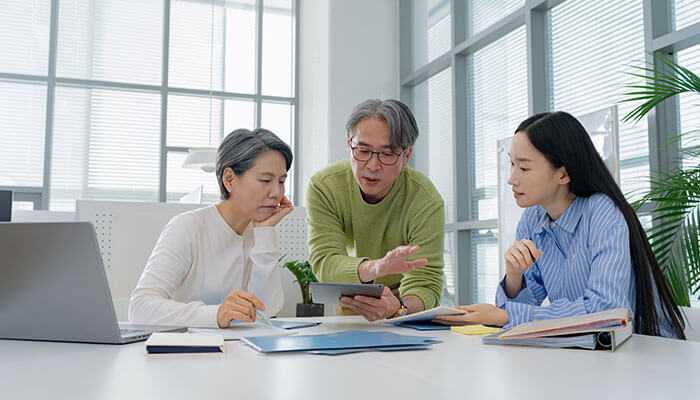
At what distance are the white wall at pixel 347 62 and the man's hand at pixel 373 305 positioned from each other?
3.90 meters

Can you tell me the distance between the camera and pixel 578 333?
1.18 metres

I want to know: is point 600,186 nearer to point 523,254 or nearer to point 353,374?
point 523,254

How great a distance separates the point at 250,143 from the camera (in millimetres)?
2092

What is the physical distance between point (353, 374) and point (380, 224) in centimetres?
132

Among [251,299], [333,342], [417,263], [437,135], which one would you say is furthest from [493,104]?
[333,342]

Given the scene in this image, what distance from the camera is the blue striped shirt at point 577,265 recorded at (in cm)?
150

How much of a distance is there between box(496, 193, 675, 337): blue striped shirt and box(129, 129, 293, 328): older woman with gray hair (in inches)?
29.6

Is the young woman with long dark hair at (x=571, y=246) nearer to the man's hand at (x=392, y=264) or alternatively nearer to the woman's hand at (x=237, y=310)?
the man's hand at (x=392, y=264)

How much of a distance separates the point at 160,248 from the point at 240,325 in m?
0.41

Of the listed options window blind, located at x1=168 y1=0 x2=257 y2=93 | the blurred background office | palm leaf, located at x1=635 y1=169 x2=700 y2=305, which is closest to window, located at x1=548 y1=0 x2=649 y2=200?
the blurred background office

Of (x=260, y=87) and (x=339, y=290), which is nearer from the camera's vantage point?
(x=339, y=290)

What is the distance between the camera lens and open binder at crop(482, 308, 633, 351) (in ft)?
3.73

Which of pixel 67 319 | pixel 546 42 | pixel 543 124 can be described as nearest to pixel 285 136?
pixel 546 42

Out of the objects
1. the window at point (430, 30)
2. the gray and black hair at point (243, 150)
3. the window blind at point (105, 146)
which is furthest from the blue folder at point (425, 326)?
the window blind at point (105, 146)
